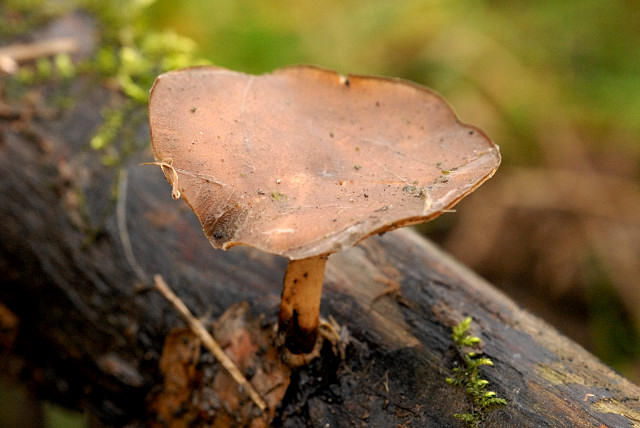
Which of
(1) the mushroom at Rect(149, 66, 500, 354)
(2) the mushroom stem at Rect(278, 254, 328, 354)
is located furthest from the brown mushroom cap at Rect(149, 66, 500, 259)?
(2) the mushroom stem at Rect(278, 254, 328, 354)

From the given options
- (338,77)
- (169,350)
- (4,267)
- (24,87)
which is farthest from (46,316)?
(338,77)

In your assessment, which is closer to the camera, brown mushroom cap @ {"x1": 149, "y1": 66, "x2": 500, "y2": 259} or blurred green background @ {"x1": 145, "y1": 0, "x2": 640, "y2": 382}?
brown mushroom cap @ {"x1": 149, "y1": 66, "x2": 500, "y2": 259}

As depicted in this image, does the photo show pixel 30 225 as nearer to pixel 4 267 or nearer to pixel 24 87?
pixel 4 267

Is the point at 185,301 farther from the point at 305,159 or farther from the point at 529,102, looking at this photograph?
the point at 529,102

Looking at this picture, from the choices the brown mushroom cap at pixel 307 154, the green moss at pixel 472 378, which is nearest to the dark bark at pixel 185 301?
the green moss at pixel 472 378

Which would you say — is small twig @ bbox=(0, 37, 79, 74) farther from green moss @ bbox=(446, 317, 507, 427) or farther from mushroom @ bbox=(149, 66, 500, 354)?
green moss @ bbox=(446, 317, 507, 427)

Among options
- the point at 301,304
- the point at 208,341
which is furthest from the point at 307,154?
the point at 208,341

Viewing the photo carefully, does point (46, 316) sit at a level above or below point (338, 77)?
below
